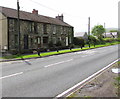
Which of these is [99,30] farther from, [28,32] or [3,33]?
[3,33]

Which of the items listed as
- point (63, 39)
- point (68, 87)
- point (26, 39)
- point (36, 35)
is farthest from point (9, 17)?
point (68, 87)

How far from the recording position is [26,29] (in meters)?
27.2

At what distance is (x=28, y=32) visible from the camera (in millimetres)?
27578

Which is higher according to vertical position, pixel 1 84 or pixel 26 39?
pixel 26 39

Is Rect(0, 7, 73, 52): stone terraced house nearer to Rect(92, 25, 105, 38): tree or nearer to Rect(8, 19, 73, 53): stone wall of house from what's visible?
Rect(8, 19, 73, 53): stone wall of house

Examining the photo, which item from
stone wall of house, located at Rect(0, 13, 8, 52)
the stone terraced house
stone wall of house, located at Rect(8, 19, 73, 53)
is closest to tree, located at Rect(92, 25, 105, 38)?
the stone terraced house

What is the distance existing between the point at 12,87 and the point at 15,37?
20377 mm

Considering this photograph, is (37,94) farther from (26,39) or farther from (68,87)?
(26,39)

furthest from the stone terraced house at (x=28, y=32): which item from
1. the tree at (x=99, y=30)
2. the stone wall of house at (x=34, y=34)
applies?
the tree at (x=99, y=30)

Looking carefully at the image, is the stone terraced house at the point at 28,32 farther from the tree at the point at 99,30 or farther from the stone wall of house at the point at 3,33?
the tree at the point at 99,30

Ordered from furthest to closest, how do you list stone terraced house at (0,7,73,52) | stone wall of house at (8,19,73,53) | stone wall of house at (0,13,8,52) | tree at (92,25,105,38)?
tree at (92,25,105,38), stone wall of house at (8,19,73,53), stone terraced house at (0,7,73,52), stone wall of house at (0,13,8,52)

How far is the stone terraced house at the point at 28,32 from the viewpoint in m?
23.9

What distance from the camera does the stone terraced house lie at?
78.3 feet

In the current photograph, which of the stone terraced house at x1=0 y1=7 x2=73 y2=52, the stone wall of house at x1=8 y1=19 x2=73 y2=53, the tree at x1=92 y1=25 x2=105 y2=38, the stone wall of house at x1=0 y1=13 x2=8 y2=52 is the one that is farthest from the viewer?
the tree at x1=92 y1=25 x2=105 y2=38
